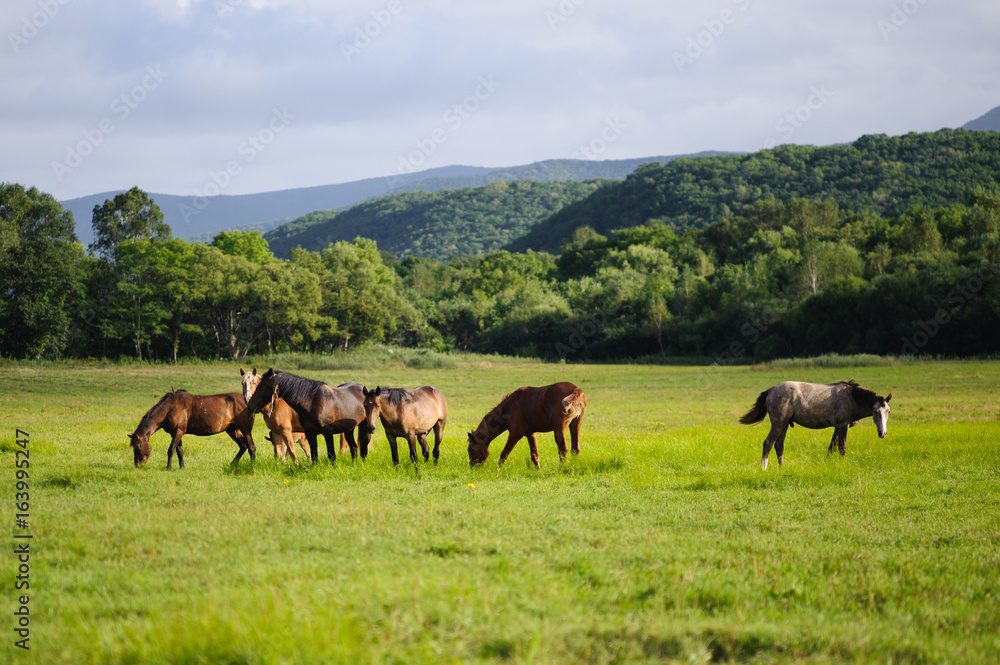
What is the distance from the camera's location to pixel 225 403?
45.6ft

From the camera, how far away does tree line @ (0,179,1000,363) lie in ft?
178

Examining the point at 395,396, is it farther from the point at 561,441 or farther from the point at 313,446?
the point at 561,441

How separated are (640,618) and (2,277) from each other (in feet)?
194

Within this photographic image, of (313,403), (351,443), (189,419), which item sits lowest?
(351,443)

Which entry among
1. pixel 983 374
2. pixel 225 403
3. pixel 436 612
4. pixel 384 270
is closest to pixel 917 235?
pixel 983 374

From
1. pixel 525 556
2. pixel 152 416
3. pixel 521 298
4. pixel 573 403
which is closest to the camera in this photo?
pixel 525 556

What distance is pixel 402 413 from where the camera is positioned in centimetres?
1301

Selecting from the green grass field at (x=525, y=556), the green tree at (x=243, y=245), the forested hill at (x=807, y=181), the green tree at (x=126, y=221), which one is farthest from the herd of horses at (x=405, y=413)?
the forested hill at (x=807, y=181)

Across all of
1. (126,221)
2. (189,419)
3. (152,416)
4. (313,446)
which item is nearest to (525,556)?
(313,446)

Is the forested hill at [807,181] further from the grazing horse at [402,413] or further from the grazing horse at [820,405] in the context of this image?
the grazing horse at [402,413]

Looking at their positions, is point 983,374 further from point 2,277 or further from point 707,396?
point 2,277

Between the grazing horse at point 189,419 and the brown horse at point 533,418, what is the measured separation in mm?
4599

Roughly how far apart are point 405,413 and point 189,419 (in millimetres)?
4257

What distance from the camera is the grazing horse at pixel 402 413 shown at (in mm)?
12453
